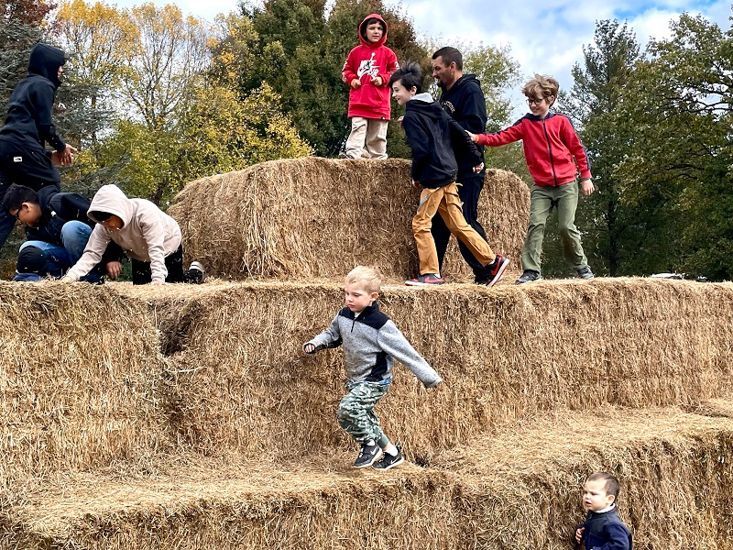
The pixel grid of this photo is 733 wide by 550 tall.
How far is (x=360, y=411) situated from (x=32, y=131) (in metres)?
4.07

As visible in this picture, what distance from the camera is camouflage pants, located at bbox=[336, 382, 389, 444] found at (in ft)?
16.9

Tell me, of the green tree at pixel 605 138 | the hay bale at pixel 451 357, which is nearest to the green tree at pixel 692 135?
the green tree at pixel 605 138

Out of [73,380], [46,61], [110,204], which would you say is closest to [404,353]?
[73,380]

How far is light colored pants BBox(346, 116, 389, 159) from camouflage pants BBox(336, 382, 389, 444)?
3.87 meters

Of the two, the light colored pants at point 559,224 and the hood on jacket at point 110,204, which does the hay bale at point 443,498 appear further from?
the hood on jacket at point 110,204

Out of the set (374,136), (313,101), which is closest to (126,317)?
(374,136)

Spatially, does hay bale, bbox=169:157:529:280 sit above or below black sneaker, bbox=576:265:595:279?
above

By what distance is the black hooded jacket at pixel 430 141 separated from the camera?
711cm

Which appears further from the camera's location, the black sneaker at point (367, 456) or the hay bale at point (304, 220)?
the hay bale at point (304, 220)

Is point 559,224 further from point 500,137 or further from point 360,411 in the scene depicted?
point 360,411

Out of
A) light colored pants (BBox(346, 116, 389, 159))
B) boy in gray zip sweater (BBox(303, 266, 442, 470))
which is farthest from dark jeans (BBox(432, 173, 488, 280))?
boy in gray zip sweater (BBox(303, 266, 442, 470))

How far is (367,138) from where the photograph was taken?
894 centimetres

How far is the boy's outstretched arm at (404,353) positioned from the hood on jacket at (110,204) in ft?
7.70

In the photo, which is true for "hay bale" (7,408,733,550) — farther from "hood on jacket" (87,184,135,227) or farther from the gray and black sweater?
"hood on jacket" (87,184,135,227)
